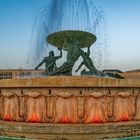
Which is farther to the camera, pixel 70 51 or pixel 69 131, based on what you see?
pixel 70 51

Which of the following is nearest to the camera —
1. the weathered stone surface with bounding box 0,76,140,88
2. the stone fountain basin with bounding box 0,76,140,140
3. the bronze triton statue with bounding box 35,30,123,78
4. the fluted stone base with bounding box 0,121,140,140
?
the fluted stone base with bounding box 0,121,140,140

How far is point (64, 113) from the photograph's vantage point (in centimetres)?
770

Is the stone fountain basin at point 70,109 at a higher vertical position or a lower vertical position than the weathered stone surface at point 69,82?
lower

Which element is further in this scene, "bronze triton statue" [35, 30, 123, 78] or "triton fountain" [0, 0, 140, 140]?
"bronze triton statue" [35, 30, 123, 78]

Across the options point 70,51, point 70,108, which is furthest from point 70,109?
point 70,51

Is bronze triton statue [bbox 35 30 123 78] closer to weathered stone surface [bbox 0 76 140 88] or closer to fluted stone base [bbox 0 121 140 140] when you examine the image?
weathered stone surface [bbox 0 76 140 88]

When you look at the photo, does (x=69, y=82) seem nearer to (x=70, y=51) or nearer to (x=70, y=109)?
(x=70, y=109)

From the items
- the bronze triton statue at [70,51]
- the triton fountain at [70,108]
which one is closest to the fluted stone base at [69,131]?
the triton fountain at [70,108]

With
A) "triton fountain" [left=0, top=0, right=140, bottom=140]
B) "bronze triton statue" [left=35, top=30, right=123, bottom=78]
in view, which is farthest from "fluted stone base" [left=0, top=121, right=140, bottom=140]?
"bronze triton statue" [left=35, top=30, right=123, bottom=78]

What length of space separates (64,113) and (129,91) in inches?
76.6

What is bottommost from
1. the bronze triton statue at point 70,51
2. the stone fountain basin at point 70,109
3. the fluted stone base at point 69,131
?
the fluted stone base at point 69,131

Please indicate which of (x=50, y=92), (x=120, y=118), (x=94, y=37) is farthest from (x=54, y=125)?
(x=94, y=37)

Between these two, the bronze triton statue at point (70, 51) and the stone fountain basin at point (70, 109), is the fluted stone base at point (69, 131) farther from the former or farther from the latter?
the bronze triton statue at point (70, 51)

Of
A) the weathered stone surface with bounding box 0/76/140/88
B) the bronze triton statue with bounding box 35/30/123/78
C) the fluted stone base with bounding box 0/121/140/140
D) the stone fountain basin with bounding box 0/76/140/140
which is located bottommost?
the fluted stone base with bounding box 0/121/140/140
